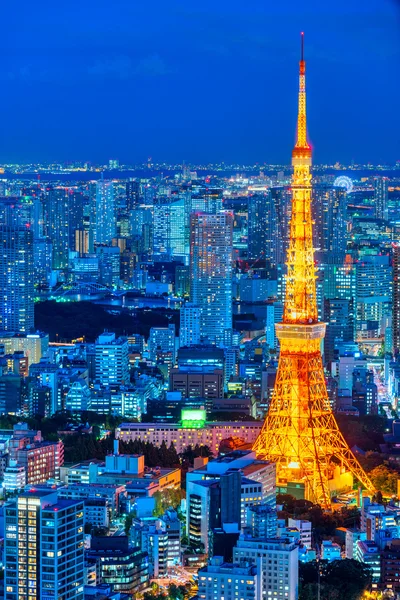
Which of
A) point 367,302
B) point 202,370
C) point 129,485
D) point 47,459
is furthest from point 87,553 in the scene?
point 367,302

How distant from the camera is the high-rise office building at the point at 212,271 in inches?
851

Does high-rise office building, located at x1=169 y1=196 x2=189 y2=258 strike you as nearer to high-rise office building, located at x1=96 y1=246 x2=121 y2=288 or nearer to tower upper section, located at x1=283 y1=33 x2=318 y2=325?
high-rise office building, located at x1=96 y1=246 x2=121 y2=288

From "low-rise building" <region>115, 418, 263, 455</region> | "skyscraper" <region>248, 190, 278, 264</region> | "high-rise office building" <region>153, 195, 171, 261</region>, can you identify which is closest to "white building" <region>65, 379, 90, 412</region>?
"low-rise building" <region>115, 418, 263, 455</region>

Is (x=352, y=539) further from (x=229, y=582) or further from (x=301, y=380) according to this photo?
(x=301, y=380)

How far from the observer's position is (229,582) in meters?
8.66

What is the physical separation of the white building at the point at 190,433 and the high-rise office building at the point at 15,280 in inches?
326

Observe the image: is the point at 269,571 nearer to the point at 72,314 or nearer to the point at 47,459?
the point at 47,459

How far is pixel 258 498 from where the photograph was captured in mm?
10875

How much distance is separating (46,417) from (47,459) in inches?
109

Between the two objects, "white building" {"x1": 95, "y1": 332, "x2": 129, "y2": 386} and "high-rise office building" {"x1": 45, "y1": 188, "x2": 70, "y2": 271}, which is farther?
"high-rise office building" {"x1": 45, "y1": 188, "x2": 70, "y2": 271}

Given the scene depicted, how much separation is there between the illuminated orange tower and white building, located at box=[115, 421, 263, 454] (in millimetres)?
1232

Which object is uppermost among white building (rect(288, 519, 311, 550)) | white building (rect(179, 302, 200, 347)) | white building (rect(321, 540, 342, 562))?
white building (rect(179, 302, 200, 347))

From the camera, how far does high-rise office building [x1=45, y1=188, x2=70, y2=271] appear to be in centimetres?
2975

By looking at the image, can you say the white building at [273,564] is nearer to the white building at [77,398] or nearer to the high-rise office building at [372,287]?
the white building at [77,398]
